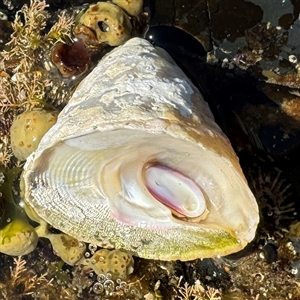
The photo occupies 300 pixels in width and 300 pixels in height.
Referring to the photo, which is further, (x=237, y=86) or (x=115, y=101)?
(x=237, y=86)

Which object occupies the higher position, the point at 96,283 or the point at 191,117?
the point at 191,117

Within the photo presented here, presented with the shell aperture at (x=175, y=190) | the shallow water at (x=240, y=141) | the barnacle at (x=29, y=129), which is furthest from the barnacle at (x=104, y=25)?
the shell aperture at (x=175, y=190)

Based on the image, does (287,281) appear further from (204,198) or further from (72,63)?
(72,63)

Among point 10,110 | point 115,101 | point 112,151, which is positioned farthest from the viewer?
point 10,110

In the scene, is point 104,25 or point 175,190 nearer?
point 175,190

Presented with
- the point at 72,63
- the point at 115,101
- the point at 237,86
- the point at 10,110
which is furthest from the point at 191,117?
the point at 10,110

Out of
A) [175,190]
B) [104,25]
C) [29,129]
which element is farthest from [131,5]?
[175,190]

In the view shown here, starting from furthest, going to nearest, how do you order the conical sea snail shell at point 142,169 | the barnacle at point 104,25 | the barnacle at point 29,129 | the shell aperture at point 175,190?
the barnacle at point 104,25 < the barnacle at point 29,129 < the shell aperture at point 175,190 < the conical sea snail shell at point 142,169

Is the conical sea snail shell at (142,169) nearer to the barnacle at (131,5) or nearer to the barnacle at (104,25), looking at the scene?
the barnacle at (104,25)

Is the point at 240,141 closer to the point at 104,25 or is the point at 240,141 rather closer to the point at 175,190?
the point at 175,190
